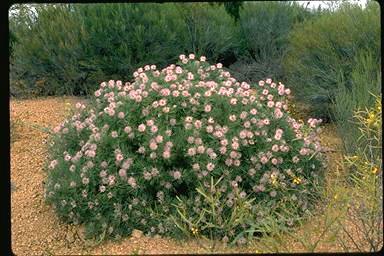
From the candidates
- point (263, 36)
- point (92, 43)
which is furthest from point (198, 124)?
point (263, 36)

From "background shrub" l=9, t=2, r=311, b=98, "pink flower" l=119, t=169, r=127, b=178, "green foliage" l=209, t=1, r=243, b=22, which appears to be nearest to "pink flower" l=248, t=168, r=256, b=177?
"pink flower" l=119, t=169, r=127, b=178

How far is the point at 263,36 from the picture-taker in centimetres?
959

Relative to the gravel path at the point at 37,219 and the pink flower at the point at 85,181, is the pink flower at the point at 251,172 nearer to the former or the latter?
the gravel path at the point at 37,219

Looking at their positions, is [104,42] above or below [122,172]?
above

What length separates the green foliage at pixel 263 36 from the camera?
9.11 metres

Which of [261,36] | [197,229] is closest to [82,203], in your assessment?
[197,229]

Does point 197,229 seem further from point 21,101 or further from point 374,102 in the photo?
point 21,101

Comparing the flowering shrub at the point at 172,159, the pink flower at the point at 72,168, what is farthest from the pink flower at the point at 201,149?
the pink flower at the point at 72,168

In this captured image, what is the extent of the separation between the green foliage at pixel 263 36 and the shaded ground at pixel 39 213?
8.43 feet

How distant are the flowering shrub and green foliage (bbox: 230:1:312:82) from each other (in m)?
4.20

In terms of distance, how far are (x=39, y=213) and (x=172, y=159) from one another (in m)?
1.44

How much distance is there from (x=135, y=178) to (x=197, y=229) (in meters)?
0.63

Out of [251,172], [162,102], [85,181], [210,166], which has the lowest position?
[85,181]

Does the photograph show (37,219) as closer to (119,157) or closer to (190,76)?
(119,157)
